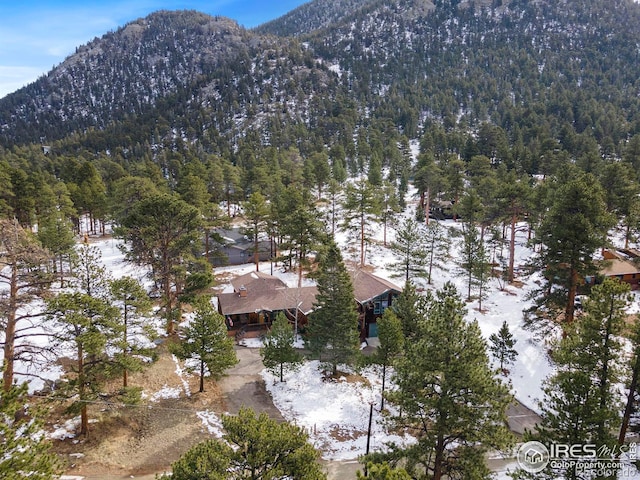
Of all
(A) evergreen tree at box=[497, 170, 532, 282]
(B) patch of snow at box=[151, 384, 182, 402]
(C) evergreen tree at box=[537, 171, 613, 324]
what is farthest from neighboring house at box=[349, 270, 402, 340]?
(B) patch of snow at box=[151, 384, 182, 402]

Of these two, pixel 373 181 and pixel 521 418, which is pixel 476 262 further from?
pixel 373 181

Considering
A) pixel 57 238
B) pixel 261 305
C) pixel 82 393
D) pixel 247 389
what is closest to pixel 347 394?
pixel 247 389

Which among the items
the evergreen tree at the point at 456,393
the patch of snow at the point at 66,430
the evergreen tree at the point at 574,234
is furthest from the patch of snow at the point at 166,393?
the evergreen tree at the point at 574,234

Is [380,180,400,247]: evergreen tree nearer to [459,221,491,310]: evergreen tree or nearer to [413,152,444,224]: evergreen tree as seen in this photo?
[413,152,444,224]: evergreen tree

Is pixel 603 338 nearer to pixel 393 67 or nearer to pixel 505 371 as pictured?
pixel 505 371

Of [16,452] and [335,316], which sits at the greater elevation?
[16,452]
